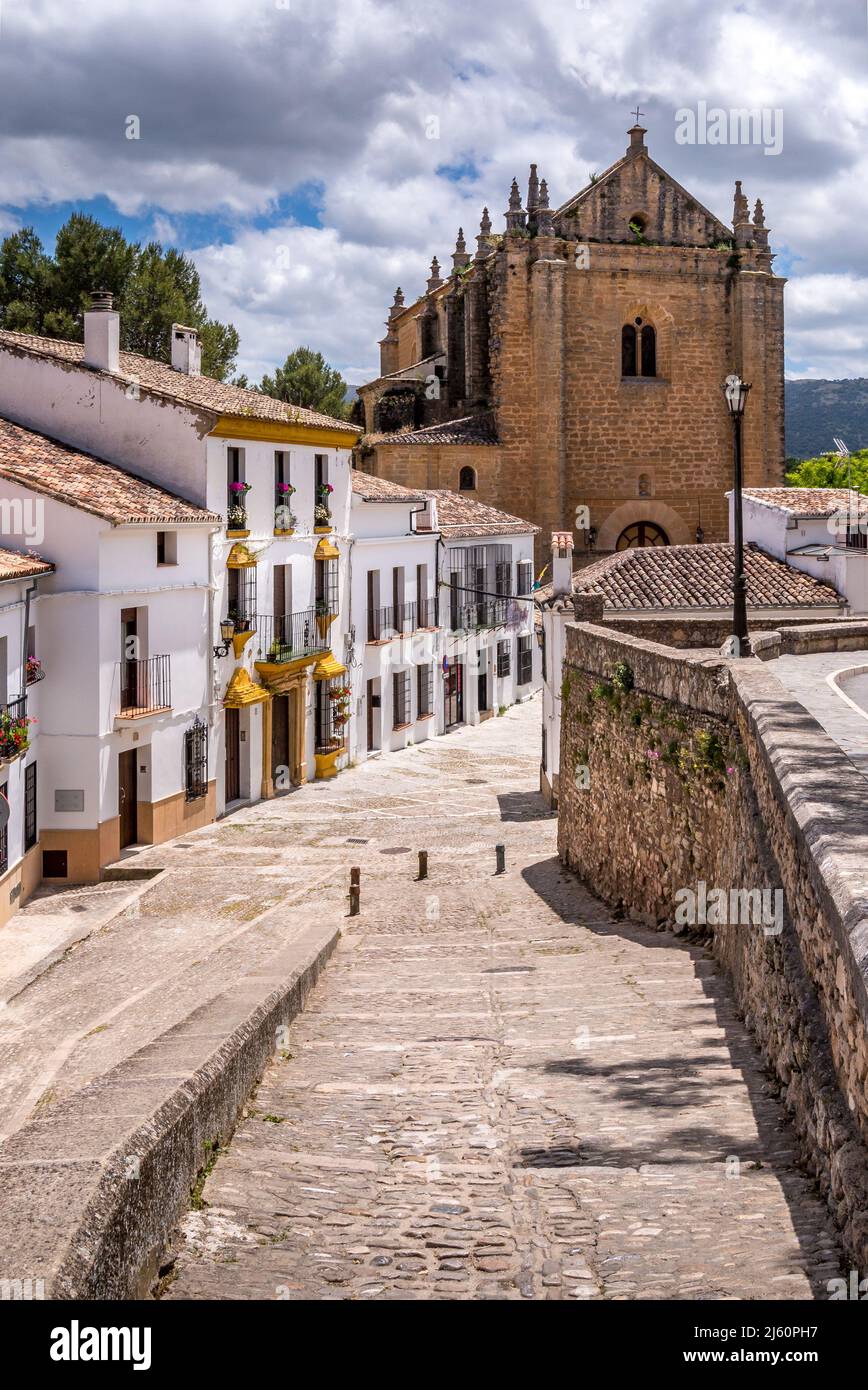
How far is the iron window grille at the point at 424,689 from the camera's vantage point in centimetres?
3353

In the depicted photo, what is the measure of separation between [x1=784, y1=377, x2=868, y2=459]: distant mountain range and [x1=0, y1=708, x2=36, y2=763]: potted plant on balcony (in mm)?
122548

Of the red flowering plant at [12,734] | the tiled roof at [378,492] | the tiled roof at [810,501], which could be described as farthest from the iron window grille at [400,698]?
the red flowering plant at [12,734]

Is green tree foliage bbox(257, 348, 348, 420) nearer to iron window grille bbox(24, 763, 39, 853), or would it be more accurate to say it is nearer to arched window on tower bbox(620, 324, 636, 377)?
arched window on tower bbox(620, 324, 636, 377)

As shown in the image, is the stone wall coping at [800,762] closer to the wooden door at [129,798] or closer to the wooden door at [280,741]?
the wooden door at [129,798]

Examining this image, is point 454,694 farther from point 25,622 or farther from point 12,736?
point 12,736

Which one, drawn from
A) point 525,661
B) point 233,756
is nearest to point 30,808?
point 233,756

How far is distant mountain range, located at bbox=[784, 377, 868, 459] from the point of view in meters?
149

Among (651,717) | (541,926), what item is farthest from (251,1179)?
(541,926)

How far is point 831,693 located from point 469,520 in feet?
80.3

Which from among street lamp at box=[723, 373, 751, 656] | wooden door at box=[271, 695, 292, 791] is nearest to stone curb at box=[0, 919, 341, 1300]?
street lamp at box=[723, 373, 751, 656]

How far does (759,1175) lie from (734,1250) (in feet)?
2.36

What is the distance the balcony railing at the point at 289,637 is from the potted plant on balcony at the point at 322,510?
1.82m

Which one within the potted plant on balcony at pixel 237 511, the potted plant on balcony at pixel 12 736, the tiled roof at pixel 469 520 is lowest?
the potted plant on balcony at pixel 12 736

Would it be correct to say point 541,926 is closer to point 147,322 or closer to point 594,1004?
point 594,1004
